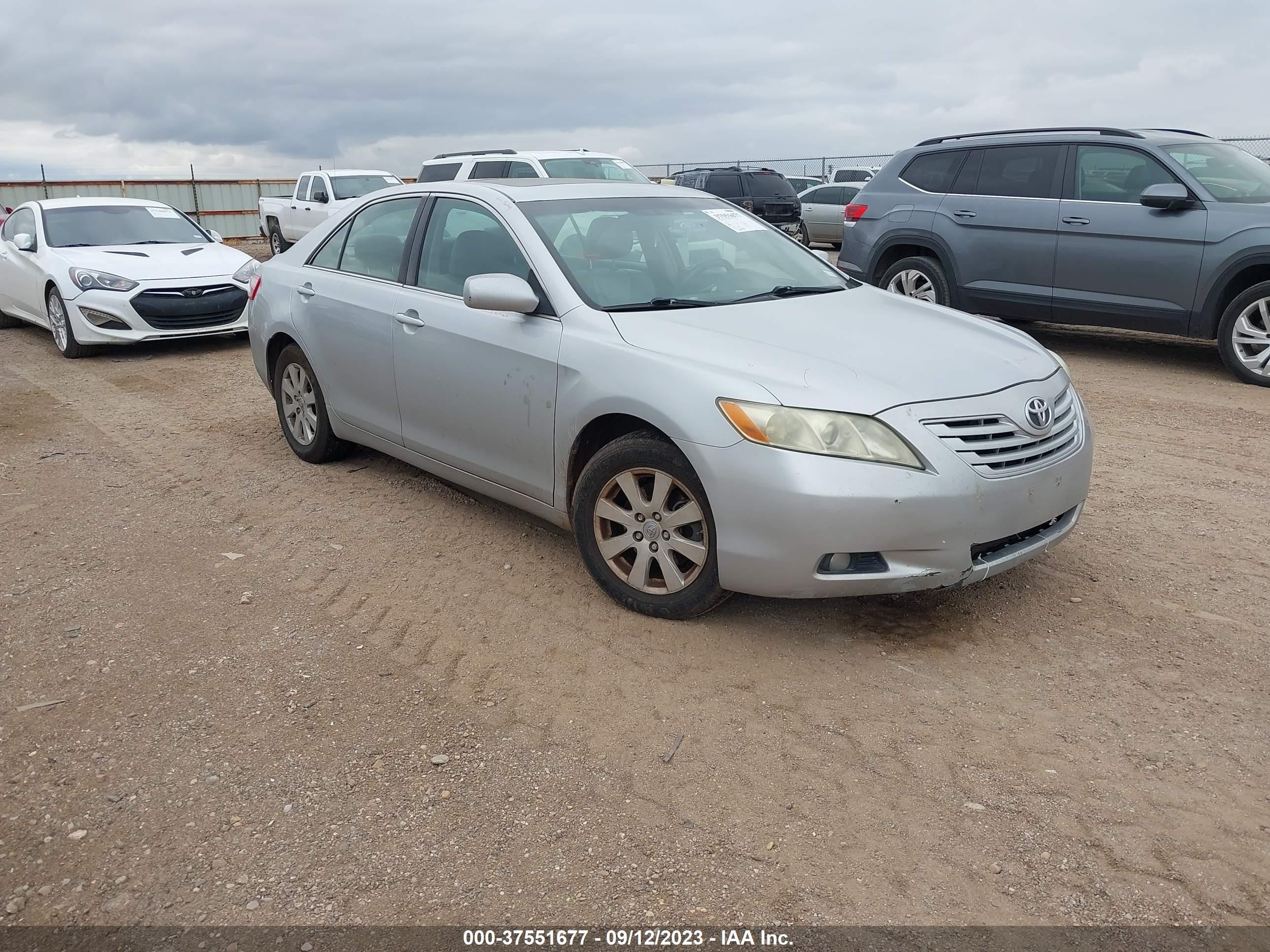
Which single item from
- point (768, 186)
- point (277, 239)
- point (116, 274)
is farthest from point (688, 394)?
point (277, 239)

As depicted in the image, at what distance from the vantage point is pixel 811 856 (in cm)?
268

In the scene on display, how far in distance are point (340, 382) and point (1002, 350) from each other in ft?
11.0

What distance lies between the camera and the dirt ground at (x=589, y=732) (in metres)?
2.59

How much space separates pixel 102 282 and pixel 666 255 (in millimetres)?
7391

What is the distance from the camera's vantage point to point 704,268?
4.69 metres

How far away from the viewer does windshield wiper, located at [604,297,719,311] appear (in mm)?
4230

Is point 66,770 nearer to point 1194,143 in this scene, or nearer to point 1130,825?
point 1130,825

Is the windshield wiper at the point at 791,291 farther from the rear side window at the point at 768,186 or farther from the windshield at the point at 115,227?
the rear side window at the point at 768,186

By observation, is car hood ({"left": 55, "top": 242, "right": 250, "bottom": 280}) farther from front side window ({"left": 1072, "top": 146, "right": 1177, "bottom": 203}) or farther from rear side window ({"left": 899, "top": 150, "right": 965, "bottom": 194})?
front side window ({"left": 1072, "top": 146, "right": 1177, "bottom": 203})

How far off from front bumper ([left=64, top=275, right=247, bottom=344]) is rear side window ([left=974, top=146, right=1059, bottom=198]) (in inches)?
298

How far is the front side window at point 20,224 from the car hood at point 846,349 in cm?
945

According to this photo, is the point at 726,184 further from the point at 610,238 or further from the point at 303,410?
the point at 610,238

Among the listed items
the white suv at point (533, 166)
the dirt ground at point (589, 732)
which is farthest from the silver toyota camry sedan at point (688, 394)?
the white suv at point (533, 166)

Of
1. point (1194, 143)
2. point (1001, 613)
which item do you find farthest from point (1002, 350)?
point (1194, 143)
